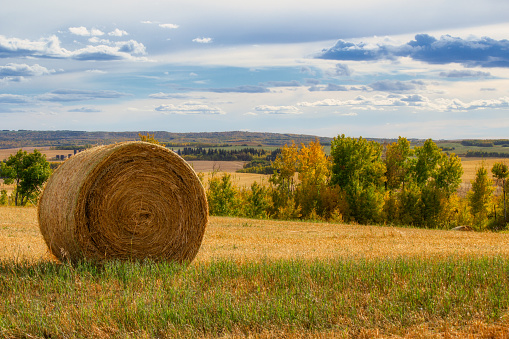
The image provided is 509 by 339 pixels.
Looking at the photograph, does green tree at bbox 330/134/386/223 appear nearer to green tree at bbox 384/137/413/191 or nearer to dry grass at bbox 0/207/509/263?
green tree at bbox 384/137/413/191

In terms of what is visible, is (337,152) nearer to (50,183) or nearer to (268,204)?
(268,204)

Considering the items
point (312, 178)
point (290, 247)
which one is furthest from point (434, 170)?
point (290, 247)

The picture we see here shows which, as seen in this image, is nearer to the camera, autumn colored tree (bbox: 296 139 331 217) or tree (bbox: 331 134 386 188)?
autumn colored tree (bbox: 296 139 331 217)

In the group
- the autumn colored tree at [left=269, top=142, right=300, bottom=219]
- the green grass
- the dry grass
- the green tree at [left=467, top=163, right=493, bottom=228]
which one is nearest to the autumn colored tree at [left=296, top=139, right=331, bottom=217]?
the autumn colored tree at [left=269, top=142, right=300, bottom=219]

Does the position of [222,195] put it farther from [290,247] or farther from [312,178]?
[290,247]

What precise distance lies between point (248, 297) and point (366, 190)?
Result: 46559mm

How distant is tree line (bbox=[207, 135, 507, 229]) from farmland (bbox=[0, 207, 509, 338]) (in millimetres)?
41675

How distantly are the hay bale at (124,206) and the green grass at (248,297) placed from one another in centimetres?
62

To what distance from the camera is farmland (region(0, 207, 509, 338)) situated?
22.0 feet

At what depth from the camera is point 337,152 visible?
56656 millimetres

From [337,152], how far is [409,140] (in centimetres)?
1330

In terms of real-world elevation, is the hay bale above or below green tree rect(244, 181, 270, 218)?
above

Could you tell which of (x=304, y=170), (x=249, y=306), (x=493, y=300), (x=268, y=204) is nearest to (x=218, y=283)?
(x=249, y=306)

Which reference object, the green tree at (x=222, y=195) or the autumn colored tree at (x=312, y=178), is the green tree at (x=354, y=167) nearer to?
the autumn colored tree at (x=312, y=178)
